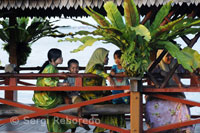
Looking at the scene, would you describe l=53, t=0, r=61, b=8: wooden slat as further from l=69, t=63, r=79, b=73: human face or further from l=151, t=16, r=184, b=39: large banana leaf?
l=151, t=16, r=184, b=39: large banana leaf

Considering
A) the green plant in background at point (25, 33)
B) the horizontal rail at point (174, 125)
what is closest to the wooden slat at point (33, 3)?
the horizontal rail at point (174, 125)

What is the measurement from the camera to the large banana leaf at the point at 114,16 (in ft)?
21.5

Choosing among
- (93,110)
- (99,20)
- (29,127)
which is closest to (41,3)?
(99,20)

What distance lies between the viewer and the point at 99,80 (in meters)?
7.53

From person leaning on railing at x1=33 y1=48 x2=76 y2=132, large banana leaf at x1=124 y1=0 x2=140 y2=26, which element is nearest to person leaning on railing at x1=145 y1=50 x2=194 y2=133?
large banana leaf at x1=124 y1=0 x2=140 y2=26

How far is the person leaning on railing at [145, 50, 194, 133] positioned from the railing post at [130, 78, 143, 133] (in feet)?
1.22

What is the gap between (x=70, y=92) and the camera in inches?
307

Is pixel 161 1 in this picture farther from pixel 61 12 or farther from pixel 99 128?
pixel 61 12

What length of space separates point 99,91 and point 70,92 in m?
0.52

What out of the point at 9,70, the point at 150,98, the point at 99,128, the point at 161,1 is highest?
the point at 161,1

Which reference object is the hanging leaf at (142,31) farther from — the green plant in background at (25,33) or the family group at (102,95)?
the green plant in background at (25,33)

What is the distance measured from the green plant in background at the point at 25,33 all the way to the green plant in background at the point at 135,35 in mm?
5115

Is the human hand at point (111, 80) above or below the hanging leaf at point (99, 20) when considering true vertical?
below

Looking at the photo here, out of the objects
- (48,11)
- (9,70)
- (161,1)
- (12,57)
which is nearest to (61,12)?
(48,11)
